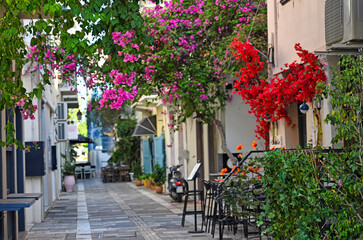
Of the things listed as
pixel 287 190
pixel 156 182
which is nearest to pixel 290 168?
pixel 287 190

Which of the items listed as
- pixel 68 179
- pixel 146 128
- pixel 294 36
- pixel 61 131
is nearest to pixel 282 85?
pixel 294 36

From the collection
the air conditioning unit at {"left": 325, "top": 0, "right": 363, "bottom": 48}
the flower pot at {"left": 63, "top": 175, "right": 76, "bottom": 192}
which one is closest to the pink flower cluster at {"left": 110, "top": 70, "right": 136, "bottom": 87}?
the air conditioning unit at {"left": 325, "top": 0, "right": 363, "bottom": 48}

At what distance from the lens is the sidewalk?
13.6 m

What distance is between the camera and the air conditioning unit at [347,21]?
302 inches

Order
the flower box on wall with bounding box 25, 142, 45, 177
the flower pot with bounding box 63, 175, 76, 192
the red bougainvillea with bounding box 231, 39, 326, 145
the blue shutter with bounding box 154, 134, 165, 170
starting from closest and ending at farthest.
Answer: the red bougainvillea with bounding box 231, 39, 326, 145, the flower box on wall with bounding box 25, 142, 45, 177, the blue shutter with bounding box 154, 134, 165, 170, the flower pot with bounding box 63, 175, 76, 192

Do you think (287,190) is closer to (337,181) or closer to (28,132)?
(337,181)

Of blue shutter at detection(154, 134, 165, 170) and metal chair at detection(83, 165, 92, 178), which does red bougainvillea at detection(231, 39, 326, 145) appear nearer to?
blue shutter at detection(154, 134, 165, 170)

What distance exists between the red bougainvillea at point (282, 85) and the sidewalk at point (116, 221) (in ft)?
8.15

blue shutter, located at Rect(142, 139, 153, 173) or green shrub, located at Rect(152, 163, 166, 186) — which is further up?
blue shutter, located at Rect(142, 139, 153, 173)

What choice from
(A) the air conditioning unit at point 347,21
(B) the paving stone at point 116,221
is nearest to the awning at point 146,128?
(B) the paving stone at point 116,221

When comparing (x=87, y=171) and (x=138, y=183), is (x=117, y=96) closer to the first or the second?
(x=138, y=183)

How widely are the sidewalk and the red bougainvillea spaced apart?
248 cm

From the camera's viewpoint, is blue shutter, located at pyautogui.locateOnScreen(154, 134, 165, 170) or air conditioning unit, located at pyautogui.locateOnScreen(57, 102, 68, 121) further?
blue shutter, located at pyautogui.locateOnScreen(154, 134, 165, 170)

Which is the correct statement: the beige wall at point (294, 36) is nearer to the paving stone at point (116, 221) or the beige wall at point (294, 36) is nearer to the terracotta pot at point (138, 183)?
the paving stone at point (116, 221)
